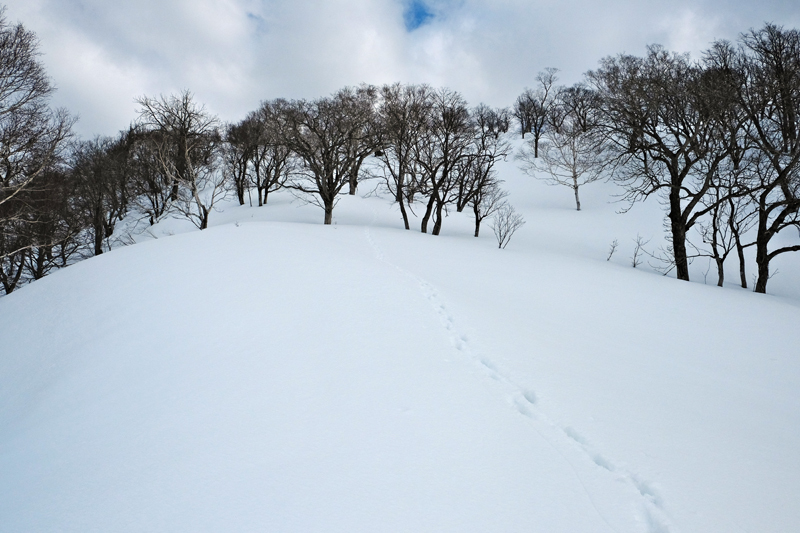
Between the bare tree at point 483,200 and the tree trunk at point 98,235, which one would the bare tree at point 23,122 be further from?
the bare tree at point 483,200

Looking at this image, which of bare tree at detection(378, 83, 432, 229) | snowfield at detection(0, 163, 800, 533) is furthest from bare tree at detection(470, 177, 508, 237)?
snowfield at detection(0, 163, 800, 533)

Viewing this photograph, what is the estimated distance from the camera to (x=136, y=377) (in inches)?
139

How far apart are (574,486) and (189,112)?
23696 millimetres

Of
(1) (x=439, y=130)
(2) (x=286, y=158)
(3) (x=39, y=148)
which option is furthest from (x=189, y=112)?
(1) (x=439, y=130)

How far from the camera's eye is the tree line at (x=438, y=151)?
36.1 feet

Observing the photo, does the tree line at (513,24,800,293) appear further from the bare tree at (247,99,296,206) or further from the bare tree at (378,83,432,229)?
the bare tree at (247,99,296,206)

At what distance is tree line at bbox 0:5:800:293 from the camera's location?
11000mm

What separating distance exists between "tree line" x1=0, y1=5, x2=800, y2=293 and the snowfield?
687 centimetres

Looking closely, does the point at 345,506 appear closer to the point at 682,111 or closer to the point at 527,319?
the point at 527,319

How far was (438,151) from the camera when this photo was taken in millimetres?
20422

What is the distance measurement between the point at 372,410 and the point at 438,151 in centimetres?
1948

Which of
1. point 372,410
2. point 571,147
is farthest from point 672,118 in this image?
point 372,410

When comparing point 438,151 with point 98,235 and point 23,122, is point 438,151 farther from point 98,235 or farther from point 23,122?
point 98,235

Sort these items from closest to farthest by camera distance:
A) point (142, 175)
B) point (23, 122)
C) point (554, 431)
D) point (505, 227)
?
1. point (554, 431)
2. point (23, 122)
3. point (505, 227)
4. point (142, 175)
